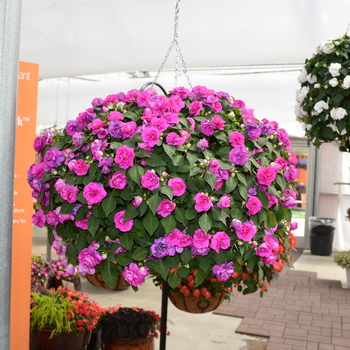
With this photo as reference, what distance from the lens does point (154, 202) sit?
Answer: 1.26 metres

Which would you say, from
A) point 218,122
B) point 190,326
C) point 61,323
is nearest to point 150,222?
point 218,122

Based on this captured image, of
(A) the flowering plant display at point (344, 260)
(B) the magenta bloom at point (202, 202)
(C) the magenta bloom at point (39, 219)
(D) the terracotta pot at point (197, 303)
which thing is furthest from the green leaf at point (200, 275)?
(A) the flowering plant display at point (344, 260)

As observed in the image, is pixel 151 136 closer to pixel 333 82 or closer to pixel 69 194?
pixel 69 194

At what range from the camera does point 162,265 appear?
1303mm

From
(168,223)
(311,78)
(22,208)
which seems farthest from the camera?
(22,208)

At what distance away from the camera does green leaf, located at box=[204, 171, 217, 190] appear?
1.29 meters

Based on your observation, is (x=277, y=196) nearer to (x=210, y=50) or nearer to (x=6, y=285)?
(x=6, y=285)

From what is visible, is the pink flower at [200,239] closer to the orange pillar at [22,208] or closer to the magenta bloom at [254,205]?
the magenta bloom at [254,205]

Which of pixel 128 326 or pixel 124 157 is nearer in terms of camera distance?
pixel 124 157

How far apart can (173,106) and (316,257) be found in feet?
26.7

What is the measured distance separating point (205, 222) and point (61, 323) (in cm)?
213

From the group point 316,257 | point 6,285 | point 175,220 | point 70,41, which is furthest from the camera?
point 316,257

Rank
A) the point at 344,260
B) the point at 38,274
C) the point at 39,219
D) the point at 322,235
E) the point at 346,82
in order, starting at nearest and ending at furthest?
the point at 39,219 < the point at 346,82 < the point at 38,274 < the point at 344,260 < the point at 322,235

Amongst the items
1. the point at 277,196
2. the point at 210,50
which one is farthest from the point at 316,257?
the point at 277,196
